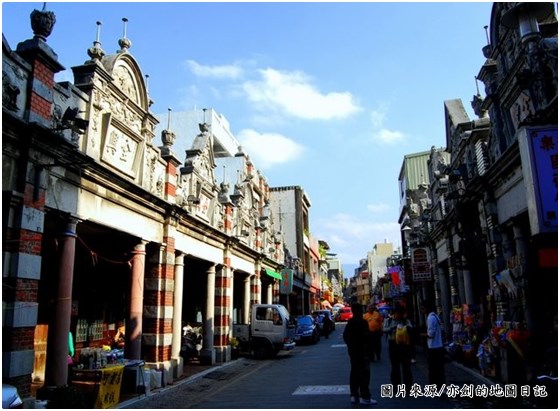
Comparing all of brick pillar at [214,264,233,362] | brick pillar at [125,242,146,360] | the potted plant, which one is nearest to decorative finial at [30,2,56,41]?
brick pillar at [125,242,146,360]

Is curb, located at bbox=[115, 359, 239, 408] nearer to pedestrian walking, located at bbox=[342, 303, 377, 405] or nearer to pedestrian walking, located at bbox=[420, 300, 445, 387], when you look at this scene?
pedestrian walking, located at bbox=[342, 303, 377, 405]

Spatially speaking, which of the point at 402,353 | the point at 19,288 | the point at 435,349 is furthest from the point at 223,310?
the point at 19,288

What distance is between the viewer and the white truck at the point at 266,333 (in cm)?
1967

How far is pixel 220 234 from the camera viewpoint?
17859mm

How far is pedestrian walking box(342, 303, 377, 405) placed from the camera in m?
8.27

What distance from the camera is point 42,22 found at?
8273 millimetres

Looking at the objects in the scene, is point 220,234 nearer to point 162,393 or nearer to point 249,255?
point 249,255

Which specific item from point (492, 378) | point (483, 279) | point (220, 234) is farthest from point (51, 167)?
point (483, 279)

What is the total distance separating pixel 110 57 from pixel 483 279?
14574 mm

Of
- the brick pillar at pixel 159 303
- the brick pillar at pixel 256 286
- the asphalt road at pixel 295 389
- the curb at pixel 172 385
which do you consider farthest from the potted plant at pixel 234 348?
the brick pillar at pixel 159 303

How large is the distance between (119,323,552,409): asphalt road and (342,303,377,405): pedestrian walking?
0.30 meters

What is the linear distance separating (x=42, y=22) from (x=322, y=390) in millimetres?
9633

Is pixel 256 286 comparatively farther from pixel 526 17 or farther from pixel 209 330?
pixel 526 17

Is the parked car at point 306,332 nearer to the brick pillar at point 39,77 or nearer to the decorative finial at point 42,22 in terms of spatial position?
the brick pillar at point 39,77
